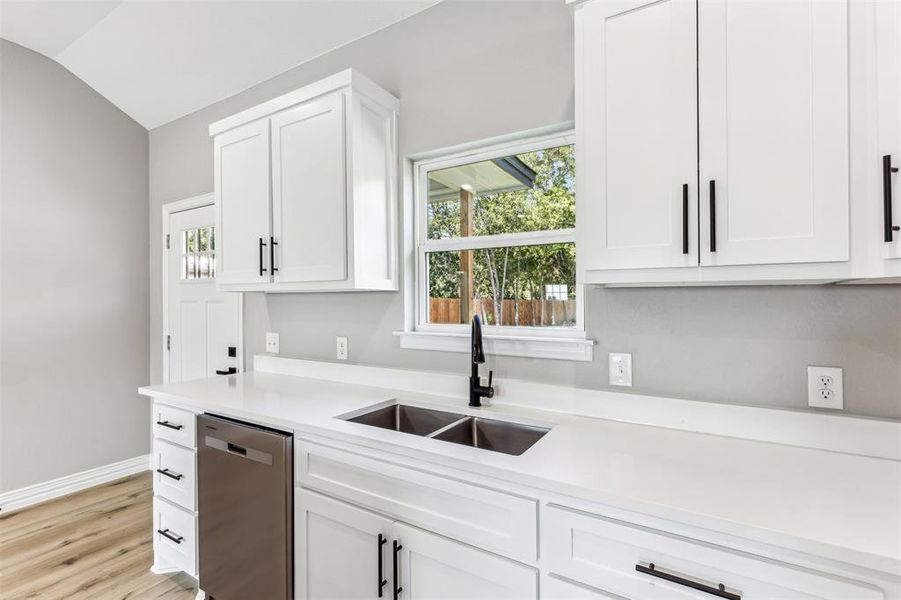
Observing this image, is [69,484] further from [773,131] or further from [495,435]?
[773,131]

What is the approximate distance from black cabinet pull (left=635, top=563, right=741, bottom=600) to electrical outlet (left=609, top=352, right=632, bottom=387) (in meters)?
0.72

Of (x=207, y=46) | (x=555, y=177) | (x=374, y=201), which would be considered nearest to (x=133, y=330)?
(x=207, y=46)

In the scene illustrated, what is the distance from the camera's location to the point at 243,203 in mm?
2279

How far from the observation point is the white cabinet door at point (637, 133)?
1220mm

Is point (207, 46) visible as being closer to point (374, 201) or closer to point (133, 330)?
point (374, 201)

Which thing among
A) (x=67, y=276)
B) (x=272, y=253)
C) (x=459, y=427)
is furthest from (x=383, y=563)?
(x=67, y=276)

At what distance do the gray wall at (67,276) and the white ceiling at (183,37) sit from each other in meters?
0.28

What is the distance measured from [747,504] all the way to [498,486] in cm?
55

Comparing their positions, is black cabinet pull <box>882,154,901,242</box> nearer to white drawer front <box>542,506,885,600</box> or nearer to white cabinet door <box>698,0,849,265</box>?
white cabinet door <box>698,0,849,265</box>

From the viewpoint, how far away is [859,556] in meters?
0.78

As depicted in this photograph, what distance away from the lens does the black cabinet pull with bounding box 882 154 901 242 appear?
3.24ft

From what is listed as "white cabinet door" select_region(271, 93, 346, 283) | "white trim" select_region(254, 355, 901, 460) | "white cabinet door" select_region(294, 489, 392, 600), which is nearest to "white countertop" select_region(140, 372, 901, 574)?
"white trim" select_region(254, 355, 901, 460)

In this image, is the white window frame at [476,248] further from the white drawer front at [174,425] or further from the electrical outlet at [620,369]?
the white drawer front at [174,425]

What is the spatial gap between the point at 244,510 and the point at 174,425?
24.4 inches
